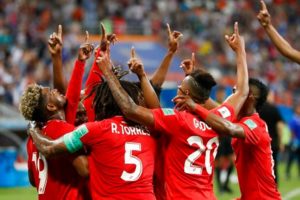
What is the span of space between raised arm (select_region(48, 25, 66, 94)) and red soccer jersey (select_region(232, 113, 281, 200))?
1645 millimetres

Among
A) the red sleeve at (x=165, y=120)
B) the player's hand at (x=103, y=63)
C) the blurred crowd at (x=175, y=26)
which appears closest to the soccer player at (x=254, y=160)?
the red sleeve at (x=165, y=120)

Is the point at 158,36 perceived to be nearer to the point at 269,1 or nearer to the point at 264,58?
the point at 264,58

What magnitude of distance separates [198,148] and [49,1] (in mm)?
22141

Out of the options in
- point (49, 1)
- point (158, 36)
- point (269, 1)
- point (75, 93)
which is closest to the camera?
point (75, 93)

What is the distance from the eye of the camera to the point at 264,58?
99.8 feet

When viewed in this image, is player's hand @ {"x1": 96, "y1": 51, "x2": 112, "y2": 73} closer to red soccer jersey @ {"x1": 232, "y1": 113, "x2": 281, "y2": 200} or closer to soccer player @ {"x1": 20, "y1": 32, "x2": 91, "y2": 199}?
soccer player @ {"x1": 20, "y1": 32, "x2": 91, "y2": 199}

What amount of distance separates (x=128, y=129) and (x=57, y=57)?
117 cm

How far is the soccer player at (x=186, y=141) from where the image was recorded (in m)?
6.45

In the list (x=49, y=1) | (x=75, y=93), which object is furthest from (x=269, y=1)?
(x=75, y=93)

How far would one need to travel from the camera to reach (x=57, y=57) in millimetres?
7137

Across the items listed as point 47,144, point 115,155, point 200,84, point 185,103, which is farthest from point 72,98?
point 200,84

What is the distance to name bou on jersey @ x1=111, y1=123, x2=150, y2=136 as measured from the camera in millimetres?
6297

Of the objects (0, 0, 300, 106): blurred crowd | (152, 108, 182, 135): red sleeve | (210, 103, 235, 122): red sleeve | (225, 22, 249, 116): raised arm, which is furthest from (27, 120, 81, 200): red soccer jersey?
(0, 0, 300, 106): blurred crowd

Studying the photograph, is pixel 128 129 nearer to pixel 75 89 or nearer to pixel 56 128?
pixel 56 128
